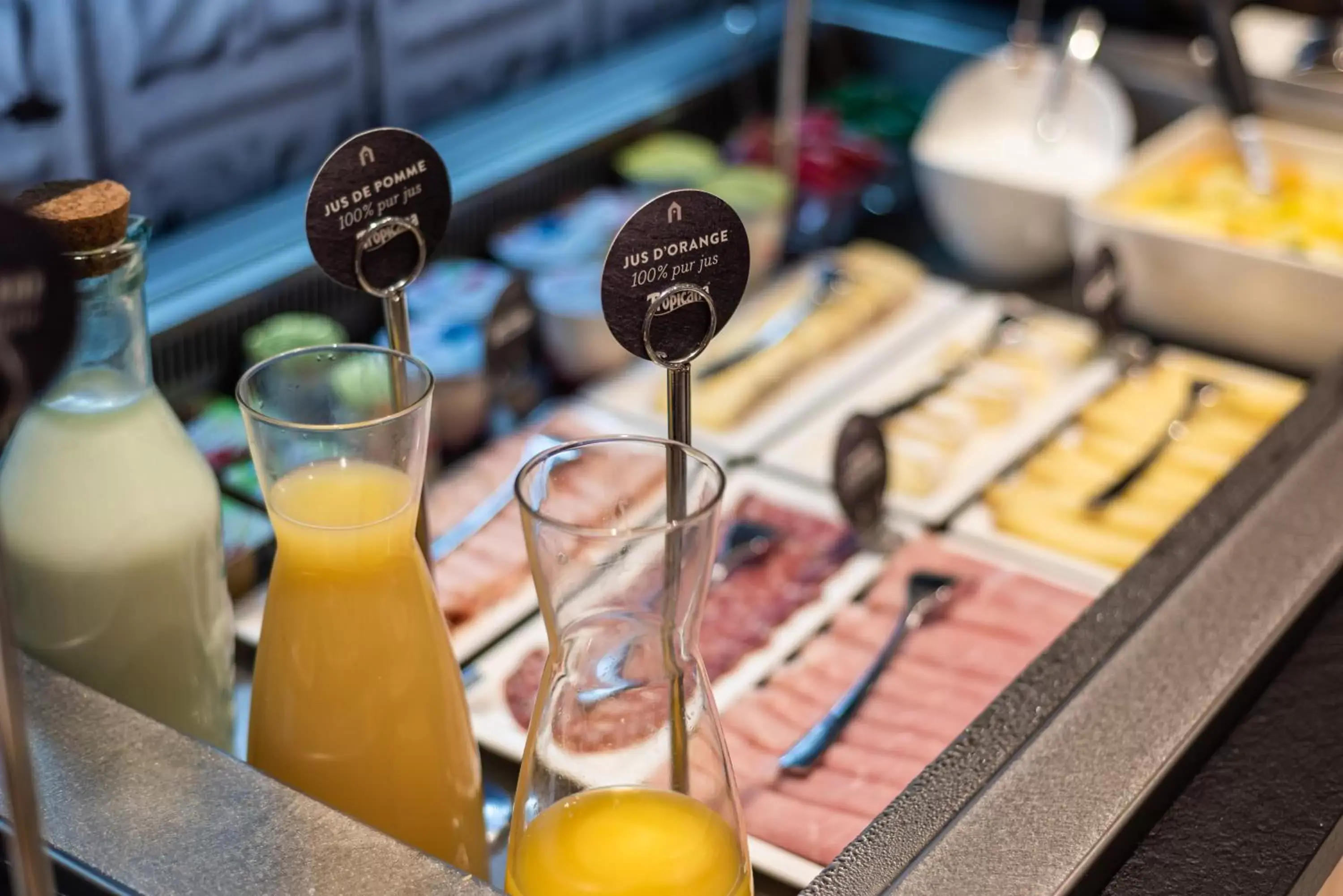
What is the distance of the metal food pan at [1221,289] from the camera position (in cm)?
167

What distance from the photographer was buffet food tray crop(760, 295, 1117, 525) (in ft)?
5.00

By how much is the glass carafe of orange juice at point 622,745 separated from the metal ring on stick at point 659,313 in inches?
2.0

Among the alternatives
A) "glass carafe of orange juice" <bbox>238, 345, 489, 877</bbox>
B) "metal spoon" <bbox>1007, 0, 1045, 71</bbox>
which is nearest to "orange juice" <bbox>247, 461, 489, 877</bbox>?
"glass carafe of orange juice" <bbox>238, 345, 489, 877</bbox>

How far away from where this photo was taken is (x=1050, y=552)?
4.66 ft

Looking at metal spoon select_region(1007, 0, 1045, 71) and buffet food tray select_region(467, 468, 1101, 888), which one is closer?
buffet food tray select_region(467, 468, 1101, 888)

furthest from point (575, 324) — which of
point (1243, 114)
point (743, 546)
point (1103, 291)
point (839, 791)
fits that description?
point (1243, 114)

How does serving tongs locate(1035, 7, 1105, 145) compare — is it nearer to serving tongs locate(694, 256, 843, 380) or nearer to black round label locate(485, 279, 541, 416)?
serving tongs locate(694, 256, 843, 380)

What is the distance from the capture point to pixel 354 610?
31.6 inches

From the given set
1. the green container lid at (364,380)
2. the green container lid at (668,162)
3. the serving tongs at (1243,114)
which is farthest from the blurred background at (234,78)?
the serving tongs at (1243,114)

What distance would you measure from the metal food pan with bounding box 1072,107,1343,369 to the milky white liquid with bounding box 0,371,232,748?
116 cm

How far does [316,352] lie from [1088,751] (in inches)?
19.0

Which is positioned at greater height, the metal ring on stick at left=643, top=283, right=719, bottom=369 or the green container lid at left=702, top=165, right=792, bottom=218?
the metal ring on stick at left=643, top=283, right=719, bottom=369

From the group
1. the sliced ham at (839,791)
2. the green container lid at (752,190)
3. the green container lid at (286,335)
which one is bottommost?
the sliced ham at (839,791)

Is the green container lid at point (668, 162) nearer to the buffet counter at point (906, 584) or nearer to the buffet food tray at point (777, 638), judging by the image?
the buffet counter at point (906, 584)
